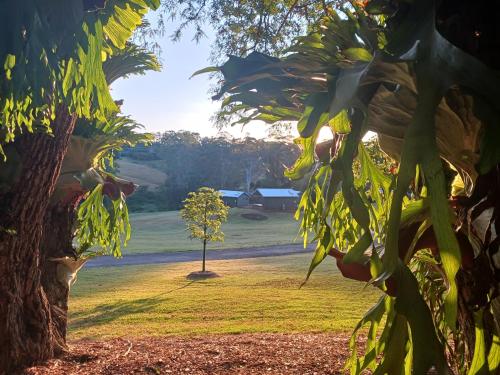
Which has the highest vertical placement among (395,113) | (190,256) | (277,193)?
(395,113)

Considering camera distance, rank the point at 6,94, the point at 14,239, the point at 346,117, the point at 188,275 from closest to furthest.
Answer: the point at 346,117 < the point at 6,94 < the point at 14,239 < the point at 188,275

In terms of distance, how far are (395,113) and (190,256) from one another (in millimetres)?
21844

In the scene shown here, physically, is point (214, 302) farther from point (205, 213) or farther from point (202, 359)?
point (205, 213)

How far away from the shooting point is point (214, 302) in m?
11.1

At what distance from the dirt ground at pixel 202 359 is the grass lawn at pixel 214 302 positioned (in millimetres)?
2234

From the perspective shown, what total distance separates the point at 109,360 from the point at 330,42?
3.54 metres

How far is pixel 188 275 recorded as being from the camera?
52.9 feet

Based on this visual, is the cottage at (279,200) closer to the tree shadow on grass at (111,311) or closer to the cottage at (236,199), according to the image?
the cottage at (236,199)

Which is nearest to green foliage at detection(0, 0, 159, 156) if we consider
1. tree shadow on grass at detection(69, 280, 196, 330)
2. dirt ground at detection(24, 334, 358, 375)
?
dirt ground at detection(24, 334, 358, 375)

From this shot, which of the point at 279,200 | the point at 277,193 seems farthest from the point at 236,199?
the point at 279,200

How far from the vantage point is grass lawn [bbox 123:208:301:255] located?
2672cm

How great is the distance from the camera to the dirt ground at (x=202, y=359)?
3674 millimetres

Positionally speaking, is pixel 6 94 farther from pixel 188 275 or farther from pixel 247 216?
pixel 247 216

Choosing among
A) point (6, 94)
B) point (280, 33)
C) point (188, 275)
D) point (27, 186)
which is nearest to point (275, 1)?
point (280, 33)
